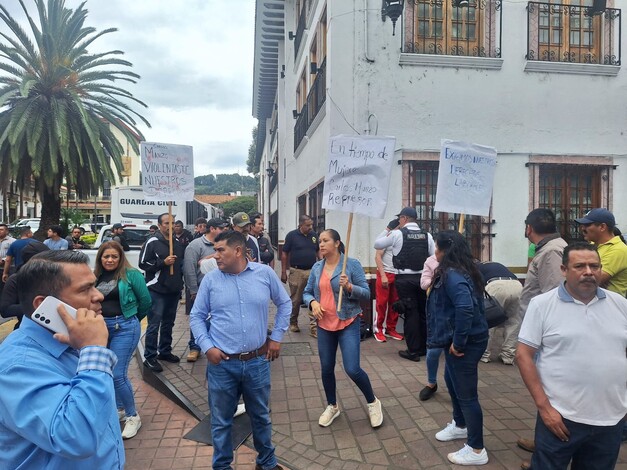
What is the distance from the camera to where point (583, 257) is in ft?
8.00

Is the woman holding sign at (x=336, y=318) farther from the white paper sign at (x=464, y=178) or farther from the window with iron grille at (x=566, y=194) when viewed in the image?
the window with iron grille at (x=566, y=194)

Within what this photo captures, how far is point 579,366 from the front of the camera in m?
2.40

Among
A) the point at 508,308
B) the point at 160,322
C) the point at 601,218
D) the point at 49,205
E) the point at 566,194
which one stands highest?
the point at 49,205

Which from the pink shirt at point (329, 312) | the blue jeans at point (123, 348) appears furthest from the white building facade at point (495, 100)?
the blue jeans at point (123, 348)

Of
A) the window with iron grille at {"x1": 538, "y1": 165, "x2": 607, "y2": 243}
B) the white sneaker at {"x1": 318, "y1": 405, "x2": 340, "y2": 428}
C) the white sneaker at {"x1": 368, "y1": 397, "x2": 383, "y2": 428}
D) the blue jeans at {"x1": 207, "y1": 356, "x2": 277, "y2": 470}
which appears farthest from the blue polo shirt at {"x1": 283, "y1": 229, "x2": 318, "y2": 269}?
the window with iron grille at {"x1": 538, "y1": 165, "x2": 607, "y2": 243}

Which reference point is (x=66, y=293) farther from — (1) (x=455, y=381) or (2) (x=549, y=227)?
(2) (x=549, y=227)

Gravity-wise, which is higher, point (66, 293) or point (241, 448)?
point (66, 293)

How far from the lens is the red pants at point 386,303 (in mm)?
6770

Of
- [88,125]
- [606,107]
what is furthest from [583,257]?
[88,125]

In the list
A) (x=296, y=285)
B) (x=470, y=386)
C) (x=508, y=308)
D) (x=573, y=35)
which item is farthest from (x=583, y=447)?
(x=573, y=35)

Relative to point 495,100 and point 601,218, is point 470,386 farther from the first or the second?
point 495,100

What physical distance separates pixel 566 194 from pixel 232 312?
748cm

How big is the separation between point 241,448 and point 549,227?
11.1 ft

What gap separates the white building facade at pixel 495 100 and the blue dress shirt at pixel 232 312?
4.62m
